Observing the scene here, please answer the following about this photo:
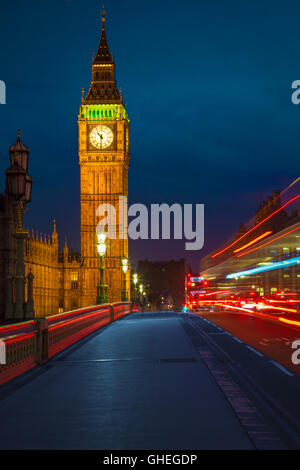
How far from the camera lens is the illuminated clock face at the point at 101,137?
369 feet

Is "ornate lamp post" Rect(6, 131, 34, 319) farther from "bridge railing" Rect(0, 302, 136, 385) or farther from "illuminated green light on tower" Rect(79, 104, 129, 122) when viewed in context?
"illuminated green light on tower" Rect(79, 104, 129, 122)

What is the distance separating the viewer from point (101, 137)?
113 metres

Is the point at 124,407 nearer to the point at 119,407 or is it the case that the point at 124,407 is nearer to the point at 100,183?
the point at 119,407

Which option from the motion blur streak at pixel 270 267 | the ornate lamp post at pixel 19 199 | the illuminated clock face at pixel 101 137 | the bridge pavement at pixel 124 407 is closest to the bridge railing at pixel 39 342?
the bridge pavement at pixel 124 407

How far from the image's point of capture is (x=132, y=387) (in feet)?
39.0

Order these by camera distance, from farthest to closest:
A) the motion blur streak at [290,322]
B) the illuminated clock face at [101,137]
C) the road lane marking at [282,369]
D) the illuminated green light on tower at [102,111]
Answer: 1. the illuminated green light on tower at [102,111]
2. the illuminated clock face at [101,137]
3. the motion blur streak at [290,322]
4. the road lane marking at [282,369]

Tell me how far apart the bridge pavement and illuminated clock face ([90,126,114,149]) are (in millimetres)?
97331

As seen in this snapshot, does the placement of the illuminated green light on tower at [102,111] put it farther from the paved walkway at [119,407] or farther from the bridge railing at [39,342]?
the paved walkway at [119,407]

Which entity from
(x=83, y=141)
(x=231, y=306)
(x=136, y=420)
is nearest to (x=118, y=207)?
(x=83, y=141)

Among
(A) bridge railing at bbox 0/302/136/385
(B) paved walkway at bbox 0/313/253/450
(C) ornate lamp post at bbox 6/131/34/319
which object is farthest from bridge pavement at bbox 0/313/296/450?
(C) ornate lamp post at bbox 6/131/34/319

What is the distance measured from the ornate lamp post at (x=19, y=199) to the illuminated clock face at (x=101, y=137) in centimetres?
9184

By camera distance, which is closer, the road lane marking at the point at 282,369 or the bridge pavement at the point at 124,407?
the bridge pavement at the point at 124,407

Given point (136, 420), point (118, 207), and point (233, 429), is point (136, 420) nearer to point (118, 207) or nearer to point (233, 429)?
point (233, 429)

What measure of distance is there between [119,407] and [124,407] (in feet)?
0.24
